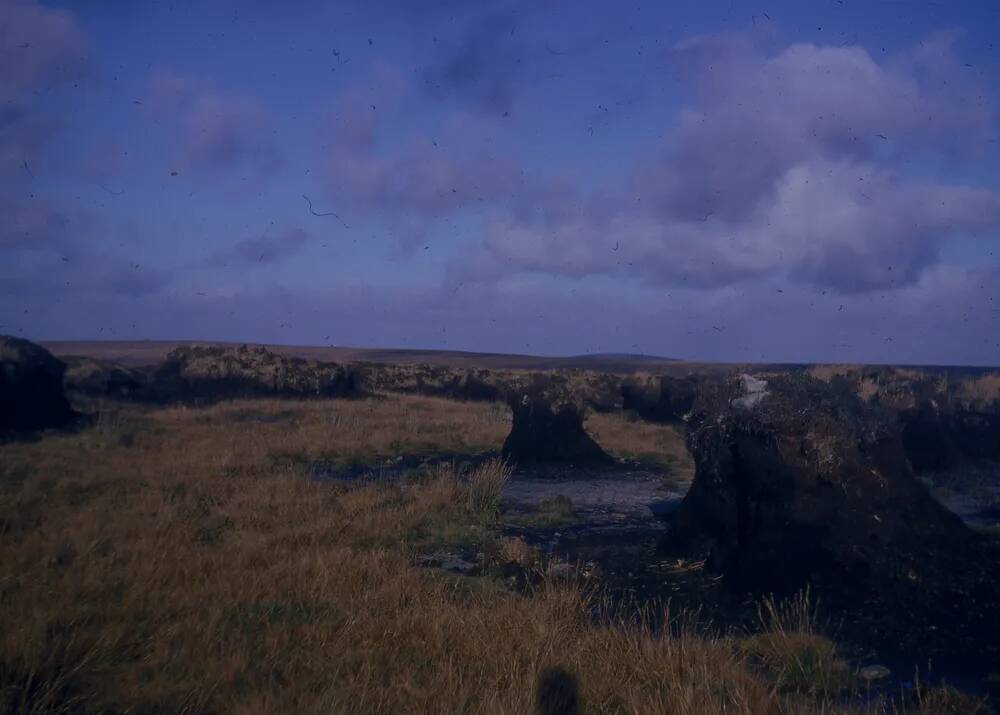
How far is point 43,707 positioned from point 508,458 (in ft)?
46.8

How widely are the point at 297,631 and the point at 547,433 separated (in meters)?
12.9

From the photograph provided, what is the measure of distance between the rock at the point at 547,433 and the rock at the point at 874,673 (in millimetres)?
11951

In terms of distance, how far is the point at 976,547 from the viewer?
8.71 meters

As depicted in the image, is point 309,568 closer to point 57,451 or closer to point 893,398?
point 57,451

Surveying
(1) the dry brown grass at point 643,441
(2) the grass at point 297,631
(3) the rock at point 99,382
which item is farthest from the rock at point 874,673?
(3) the rock at point 99,382

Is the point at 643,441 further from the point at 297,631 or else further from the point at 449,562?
the point at 297,631

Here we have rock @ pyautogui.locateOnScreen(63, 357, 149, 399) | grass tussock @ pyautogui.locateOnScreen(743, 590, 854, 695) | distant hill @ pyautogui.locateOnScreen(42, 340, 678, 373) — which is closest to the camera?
grass tussock @ pyautogui.locateOnScreen(743, 590, 854, 695)

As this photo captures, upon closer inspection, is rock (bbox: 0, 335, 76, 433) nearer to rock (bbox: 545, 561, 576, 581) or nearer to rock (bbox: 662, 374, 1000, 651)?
rock (bbox: 545, 561, 576, 581)

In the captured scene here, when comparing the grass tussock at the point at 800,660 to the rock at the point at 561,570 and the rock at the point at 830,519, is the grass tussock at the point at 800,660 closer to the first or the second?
the rock at the point at 830,519

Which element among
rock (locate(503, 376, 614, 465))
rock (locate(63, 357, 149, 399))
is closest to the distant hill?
rock (locate(63, 357, 149, 399))

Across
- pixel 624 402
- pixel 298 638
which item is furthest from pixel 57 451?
pixel 624 402

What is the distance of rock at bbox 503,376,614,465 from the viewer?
18266mm

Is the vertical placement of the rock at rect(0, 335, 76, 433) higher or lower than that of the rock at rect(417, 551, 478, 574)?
higher

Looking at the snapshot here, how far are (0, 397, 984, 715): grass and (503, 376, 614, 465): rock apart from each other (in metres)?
7.66
